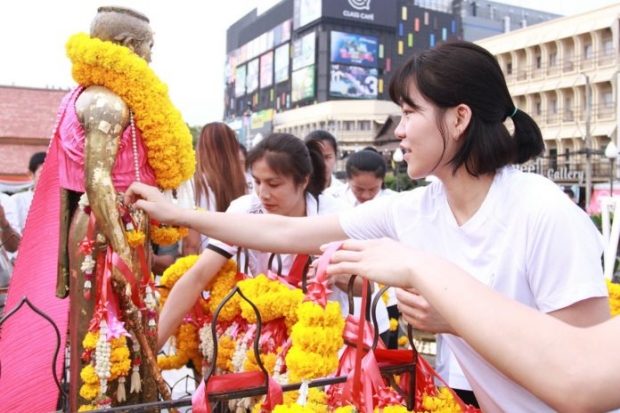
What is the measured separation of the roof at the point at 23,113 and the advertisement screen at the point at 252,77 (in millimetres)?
66733

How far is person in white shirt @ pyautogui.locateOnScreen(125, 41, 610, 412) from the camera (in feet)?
4.10

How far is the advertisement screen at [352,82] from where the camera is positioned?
6569 cm

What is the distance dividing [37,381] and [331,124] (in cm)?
5465

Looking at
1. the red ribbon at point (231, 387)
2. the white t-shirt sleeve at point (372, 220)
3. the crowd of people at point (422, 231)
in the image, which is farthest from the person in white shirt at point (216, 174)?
the red ribbon at point (231, 387)

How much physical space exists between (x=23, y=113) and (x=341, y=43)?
54.6m

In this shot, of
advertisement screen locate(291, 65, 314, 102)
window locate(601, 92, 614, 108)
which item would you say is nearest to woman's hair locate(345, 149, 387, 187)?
window locate(601, 92, 614, 108)

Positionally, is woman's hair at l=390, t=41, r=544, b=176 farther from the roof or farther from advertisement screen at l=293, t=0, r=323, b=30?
advertisement screen at l=293, t=0, r=323, b=30

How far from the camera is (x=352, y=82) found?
66.4 meters

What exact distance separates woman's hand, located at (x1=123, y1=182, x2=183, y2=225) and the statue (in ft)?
0.44

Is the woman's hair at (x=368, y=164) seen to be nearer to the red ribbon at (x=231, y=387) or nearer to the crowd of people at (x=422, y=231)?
the crowd of people at (x=422, y=231)

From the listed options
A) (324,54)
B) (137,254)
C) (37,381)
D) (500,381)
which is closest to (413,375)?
(500,381)

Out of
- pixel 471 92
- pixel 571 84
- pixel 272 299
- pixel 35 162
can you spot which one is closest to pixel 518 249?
pixel 471 92

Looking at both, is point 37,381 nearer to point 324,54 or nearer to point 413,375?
point 413,375

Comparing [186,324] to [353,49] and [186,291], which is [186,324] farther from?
[353,49]
